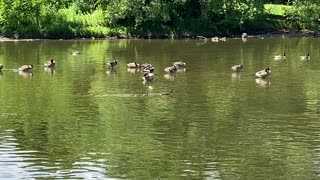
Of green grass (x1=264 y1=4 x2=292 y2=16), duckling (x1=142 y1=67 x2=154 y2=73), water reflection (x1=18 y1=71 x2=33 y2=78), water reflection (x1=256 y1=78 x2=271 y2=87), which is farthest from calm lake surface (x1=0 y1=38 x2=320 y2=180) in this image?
green grass (x1=264 y1=4 x2=292 y2=16)

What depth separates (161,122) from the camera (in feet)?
91.5

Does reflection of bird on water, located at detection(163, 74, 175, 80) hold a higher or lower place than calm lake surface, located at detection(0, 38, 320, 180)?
higher

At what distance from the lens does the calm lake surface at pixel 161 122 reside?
A: 20969 millimetres

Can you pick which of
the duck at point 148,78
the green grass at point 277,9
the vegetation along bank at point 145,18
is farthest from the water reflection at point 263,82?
the green grass at point 277,9

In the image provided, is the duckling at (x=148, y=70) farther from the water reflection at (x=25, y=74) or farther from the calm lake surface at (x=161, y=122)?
the water reflection at (x=25, y=74)

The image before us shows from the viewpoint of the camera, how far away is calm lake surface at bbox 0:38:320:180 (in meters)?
21.0

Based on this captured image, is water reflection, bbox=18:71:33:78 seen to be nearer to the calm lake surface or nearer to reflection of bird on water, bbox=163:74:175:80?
the calm lake surface

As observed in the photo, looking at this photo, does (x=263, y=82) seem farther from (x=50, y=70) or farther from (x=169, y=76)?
(x=50, y=70)

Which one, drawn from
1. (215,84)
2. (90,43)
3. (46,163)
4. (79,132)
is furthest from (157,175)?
(90,43)

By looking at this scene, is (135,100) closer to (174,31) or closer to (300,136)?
(300,136)

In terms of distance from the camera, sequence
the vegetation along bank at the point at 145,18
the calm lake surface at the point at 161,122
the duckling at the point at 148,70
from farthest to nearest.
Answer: the vegetation along bank at the point at 145,18 < the duckling at the point at 148,70 < the calm lake surface at the point at 161,122

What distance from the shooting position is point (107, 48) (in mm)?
66812

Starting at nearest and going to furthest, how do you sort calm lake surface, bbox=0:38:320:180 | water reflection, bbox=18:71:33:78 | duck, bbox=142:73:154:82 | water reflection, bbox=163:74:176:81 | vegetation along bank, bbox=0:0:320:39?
calm lake surface, bbox=0:38:320:180 → duck, bbox=142:73:154:82 → water reflection, bbox=163:74:176:81 → water reflection, bbox=18:71:33:78 → vegetation along bank, bbox=0:0:320:39

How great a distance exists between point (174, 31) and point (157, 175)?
218ft
